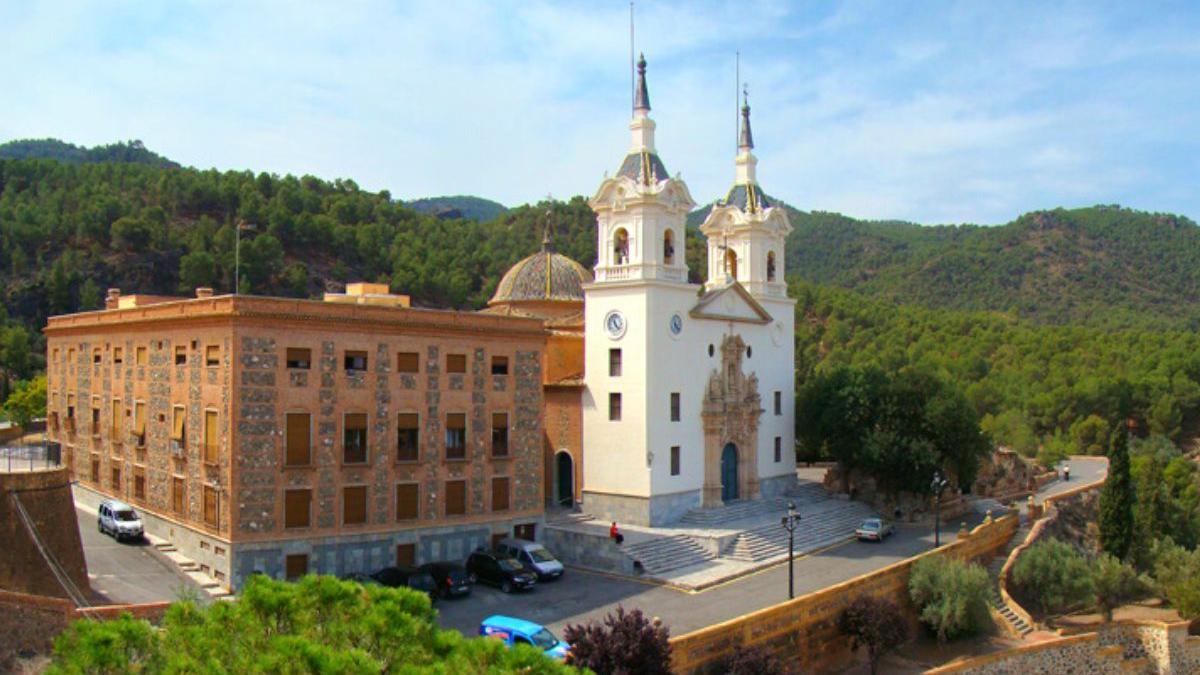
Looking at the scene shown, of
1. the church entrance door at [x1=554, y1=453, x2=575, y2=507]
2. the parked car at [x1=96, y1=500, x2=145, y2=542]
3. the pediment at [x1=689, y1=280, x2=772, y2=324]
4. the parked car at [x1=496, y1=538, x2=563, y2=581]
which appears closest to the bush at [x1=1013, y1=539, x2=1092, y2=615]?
the pediment at [x1=689, y1=280, x2=772, y2=324]

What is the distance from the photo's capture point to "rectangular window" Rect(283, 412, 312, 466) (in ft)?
92.5

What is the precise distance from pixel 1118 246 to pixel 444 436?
5031 inches

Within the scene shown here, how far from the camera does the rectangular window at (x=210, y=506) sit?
27984mm

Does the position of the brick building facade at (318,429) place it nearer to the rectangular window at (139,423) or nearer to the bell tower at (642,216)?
the rectangular window at (139,423)

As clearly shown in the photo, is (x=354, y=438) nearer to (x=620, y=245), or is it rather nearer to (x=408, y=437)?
(x=408, y=437)

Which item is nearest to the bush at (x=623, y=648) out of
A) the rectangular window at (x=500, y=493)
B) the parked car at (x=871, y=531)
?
the rectangular window at (x=500, y=493)

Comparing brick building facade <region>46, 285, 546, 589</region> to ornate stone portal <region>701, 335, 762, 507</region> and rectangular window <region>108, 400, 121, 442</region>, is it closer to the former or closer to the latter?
rectangular window <region>108, 400, 121, 442</region>

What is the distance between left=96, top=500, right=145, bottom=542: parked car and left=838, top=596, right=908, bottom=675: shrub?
2215cm

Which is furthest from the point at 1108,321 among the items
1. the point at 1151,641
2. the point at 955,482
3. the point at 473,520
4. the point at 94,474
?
the point at 94,474

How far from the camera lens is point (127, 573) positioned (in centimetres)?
2778

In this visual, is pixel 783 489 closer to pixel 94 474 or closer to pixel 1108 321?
pixel 94 474

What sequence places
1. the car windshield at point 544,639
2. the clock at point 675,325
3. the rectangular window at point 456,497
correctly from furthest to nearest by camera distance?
1. the clock at point 675,325
2. the rectangular window at point 456,497
3. the car windshield at point 544,639

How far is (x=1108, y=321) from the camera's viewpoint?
109m

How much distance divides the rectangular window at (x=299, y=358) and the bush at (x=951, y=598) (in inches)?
790
